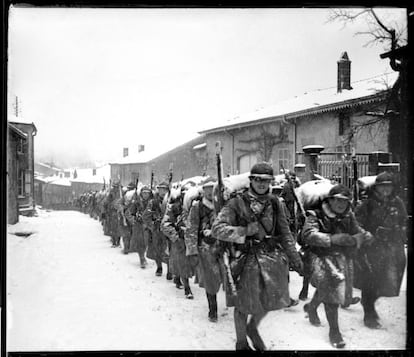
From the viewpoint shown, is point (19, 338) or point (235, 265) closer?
point (235, 265)

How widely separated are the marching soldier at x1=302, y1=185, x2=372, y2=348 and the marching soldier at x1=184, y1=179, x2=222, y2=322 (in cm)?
140

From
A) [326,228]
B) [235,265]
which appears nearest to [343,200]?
[326,228]

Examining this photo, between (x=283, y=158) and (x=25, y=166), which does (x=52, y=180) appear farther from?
(x=283, y=158)

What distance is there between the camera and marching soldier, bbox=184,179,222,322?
6062mm

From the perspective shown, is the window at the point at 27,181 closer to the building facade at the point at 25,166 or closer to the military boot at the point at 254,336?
the building facade at the point at 25,166

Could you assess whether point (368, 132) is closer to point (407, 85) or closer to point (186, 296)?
point (407, 85)

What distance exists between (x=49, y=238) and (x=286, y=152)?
16.5 ft

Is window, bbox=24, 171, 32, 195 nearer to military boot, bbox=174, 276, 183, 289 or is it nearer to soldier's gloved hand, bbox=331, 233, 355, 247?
military boot, bbox=174, 276, 183, 289

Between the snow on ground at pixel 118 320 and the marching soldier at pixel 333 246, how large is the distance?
1.97 ft

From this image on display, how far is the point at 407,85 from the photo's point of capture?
19.1 feet

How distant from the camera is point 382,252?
559 centimetres

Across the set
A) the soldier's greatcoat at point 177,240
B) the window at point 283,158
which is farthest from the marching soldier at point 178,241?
the window at point 283,158

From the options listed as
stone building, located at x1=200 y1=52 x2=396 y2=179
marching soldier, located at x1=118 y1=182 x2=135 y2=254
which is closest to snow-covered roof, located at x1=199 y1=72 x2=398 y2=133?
stone building, located at x1=200 y1=52 x2=396 y2=179

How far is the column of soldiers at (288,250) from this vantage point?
477cm
